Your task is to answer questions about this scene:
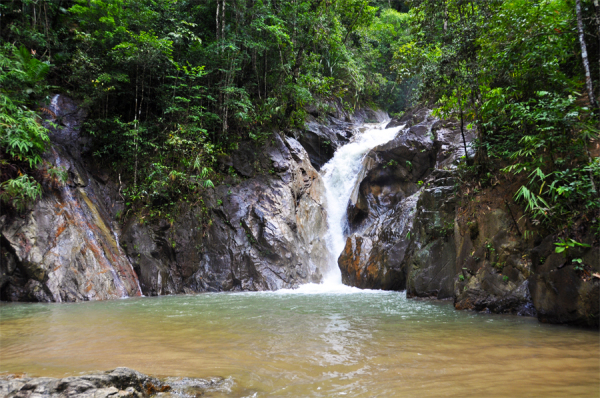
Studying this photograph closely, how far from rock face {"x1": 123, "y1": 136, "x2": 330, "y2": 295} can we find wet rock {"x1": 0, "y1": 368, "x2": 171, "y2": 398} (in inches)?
344

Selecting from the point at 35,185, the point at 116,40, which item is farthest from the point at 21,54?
the point at 35,185

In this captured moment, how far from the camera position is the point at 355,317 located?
5.92 meters

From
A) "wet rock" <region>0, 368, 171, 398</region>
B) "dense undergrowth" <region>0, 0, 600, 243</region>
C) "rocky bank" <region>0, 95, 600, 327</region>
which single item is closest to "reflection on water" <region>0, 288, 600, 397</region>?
"wet rock" <region>0, 368, 171, 398</region>

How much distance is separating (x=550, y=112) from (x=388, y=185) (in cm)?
843

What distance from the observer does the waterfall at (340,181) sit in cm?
1382

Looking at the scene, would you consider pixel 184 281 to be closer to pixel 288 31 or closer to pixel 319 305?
pixel 319 305

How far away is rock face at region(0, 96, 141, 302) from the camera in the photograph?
8.65m

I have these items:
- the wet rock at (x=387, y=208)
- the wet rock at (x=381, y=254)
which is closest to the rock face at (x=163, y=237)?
the wet rock at (x=387, y=208)

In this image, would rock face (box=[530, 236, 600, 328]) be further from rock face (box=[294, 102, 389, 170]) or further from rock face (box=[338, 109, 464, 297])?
rock face (box=[294, 102, 389, 170])

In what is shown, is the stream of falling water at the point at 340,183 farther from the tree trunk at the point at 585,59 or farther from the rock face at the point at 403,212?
the tree trunk at the point at 585,59

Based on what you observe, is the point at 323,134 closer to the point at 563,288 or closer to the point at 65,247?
the point at 65,247

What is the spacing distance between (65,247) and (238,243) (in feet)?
16.0

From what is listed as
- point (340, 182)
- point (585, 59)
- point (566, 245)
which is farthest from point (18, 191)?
point (585, 59)

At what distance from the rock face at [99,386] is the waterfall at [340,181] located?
10.3 metres
